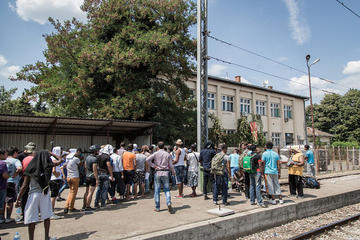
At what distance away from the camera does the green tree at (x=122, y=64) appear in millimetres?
15906

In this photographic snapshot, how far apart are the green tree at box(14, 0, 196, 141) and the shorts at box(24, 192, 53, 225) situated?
10.9 m

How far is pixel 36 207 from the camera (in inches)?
191

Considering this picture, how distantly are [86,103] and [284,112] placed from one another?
1112 inches

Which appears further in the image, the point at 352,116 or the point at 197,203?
the point at 352,116

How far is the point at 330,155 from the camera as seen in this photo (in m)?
20.0

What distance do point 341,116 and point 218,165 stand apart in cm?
5344

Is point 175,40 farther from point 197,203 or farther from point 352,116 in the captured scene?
point 352,116

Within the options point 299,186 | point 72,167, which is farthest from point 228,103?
point 72,167

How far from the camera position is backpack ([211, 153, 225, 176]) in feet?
25.9

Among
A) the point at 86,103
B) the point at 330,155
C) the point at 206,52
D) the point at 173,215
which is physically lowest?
the point at 173,215

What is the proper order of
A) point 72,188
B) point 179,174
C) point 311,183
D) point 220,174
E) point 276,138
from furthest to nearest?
point 276,138, point 311,183, point 179,174, point 220,174, point 72,188

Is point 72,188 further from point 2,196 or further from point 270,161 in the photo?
point 270,161

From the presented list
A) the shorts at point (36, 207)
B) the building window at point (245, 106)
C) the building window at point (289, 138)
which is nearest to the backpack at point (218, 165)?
the shorts at point (36, 207)

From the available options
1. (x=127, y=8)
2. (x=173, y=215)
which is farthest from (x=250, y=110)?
(x=173, y=215)
